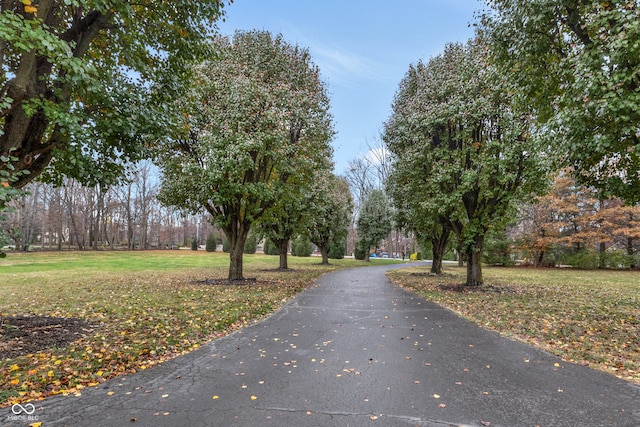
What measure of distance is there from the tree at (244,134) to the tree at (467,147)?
424 cm

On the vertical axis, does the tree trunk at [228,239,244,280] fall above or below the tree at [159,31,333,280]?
below

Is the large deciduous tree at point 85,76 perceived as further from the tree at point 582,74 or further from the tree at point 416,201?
the tree at point 416,201

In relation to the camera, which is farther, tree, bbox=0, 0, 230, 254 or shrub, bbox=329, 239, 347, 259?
shrub, bbox=329, 239, 347, 259

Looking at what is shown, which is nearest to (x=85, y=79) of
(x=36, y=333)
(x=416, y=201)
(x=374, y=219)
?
(x=36, y=333)

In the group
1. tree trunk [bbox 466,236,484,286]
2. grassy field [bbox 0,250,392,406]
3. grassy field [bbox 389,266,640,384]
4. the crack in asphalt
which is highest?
tree trunk [bbox 466,236,484,286]

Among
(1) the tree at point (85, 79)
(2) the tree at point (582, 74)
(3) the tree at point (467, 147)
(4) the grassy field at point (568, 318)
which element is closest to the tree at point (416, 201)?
(3) the tree at point (467, 147)

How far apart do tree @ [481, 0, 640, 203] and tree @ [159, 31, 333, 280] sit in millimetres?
6886

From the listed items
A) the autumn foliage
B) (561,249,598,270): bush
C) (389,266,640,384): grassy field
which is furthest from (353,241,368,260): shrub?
(389,266,640,384): grassy field

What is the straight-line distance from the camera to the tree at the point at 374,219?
104ft

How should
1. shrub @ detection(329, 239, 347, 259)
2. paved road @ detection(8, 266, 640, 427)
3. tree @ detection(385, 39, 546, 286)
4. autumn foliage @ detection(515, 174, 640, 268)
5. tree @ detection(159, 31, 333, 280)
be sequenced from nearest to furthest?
paved road @ detection(8, 266, 640, 427), tree @ detection(159, 31, 333, 280), tree @ detection(385, 39, 546, 286), autumn foliage @ detection(515, 174, 640, 268), shrub @ detection(329, 239, 347, 259)

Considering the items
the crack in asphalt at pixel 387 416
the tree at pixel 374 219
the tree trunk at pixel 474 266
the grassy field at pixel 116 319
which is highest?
the tree at pixel 374 219

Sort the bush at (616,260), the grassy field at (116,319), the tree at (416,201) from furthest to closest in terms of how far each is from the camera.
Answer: the bush at (616,260), the tree at (416,201), the grassy field at (116,319)

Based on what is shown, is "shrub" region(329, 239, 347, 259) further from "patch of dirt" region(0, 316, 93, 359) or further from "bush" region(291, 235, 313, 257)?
"patch of dirt" region(0, 316, 93, 359)

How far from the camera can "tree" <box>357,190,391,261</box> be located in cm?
3173
